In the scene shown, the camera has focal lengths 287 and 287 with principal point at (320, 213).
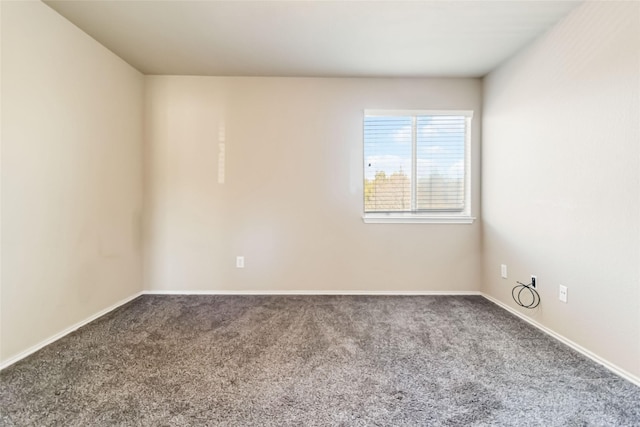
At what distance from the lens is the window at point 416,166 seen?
3.17 metres

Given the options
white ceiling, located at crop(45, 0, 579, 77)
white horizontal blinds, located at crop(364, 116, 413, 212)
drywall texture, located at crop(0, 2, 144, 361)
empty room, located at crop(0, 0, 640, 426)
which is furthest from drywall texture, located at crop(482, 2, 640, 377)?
drywall texture, located at crop(0, 2, 144, 361)

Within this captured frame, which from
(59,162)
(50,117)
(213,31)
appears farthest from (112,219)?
(213,31)

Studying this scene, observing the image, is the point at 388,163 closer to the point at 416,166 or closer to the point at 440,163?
the point at 416,166

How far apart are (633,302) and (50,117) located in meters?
3.94

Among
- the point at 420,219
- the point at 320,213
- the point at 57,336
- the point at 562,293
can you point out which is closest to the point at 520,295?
the point at 562,293

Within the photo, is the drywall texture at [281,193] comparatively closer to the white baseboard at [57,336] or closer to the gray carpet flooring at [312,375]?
the white baseboard at [57,336]

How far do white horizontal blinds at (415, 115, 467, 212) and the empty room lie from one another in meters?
0.02

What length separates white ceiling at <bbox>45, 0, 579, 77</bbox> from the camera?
6.49 ft

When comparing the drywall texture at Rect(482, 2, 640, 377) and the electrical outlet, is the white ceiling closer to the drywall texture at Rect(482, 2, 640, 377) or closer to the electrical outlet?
the drywall texture at Rect(482, 2, 640, 377)

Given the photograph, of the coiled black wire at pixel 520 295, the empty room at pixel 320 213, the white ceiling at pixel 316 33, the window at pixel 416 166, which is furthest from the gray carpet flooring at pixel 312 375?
the white ceiling at pixel 316 33

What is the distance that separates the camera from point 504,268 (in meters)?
2.78

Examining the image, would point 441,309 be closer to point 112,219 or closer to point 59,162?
point 112,219

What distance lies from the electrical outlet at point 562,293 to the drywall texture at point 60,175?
147 inches

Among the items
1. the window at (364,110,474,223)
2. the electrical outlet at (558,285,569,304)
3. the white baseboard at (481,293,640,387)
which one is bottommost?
the white baseboard at (481,293,640,387)
